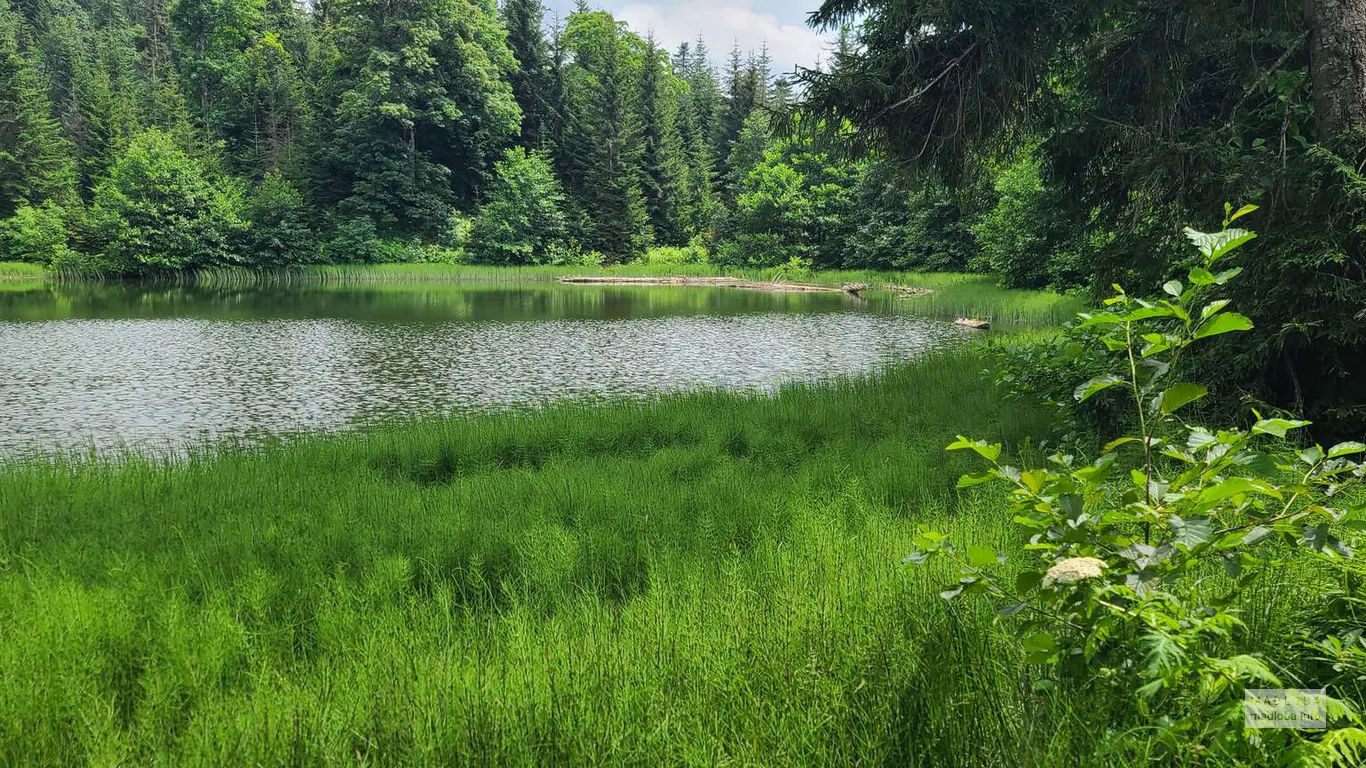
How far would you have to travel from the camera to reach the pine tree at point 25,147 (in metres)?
39.8

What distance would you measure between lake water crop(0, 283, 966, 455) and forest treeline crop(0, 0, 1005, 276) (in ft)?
40.0

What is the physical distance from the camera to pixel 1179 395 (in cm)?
147

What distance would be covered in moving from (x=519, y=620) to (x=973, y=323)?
17.6m

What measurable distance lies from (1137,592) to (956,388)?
695cm

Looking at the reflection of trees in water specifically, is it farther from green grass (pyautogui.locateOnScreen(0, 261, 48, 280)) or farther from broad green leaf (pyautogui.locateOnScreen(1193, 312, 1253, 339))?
broad green leaf (pyautogui.locateOnScreen(1193, 312, 1253, 339))

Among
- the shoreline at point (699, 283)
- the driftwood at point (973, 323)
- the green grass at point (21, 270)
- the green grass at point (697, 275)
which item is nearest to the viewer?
the driftwood at point (973, 323)

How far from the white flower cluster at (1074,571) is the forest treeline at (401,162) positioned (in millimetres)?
33610

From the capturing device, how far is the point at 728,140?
55.1 m

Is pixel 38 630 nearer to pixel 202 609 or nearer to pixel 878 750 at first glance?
pixel 202 609

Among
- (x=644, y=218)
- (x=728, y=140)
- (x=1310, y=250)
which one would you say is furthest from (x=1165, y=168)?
(x=728, y=140)

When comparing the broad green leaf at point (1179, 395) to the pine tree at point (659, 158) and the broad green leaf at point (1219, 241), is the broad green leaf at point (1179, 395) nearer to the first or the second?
the broad green leaf at point (1219, 241)

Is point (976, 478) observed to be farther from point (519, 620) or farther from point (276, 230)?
point (276, 230)

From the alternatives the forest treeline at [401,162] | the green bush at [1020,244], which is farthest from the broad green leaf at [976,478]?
the forest treeline at [401,162]

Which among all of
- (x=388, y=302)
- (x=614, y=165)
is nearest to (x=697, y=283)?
(x=614, y=165)
